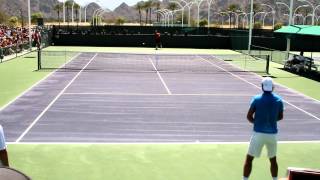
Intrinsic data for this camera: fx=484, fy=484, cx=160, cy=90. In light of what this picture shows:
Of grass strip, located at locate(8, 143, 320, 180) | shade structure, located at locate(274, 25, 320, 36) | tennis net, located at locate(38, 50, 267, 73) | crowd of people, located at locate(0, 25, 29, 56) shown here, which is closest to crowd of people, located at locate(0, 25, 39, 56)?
crowd of people, located at locate(0, 25, 29, 56)

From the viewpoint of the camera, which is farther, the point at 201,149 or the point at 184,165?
the point at 201,149

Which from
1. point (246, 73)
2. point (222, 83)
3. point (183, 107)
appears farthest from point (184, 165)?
point (246, 73)

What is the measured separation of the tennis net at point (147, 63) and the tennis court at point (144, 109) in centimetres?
116

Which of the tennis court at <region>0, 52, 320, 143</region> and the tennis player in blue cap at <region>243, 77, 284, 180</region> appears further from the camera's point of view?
the tennis court at <region>0, 52, 320, 143</region>

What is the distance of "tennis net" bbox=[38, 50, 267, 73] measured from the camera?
2920 centimetres

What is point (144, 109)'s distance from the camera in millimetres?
16516

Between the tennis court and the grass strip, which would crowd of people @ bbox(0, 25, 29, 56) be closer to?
the tennis court

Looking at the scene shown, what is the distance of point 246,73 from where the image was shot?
28047 millimetres

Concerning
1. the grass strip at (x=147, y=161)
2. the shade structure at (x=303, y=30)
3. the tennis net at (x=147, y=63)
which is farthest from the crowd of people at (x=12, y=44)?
the grass strip at (x=147, y=161)

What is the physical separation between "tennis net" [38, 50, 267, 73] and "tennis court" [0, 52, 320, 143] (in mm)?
1160

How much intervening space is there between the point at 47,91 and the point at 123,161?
10406mm

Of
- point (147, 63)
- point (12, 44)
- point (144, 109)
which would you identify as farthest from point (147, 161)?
point (12, 44)

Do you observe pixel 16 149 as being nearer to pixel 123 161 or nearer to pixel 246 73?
pixel 123 161

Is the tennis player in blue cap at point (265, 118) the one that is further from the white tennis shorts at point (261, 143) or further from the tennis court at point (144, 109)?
the tennis court at point (144, 109)
